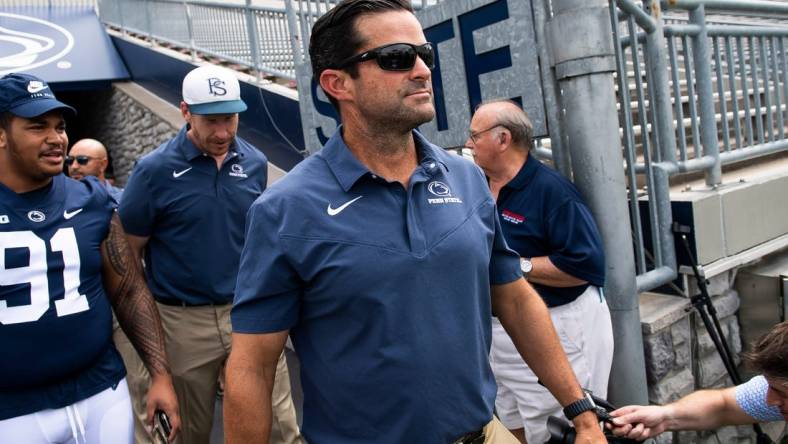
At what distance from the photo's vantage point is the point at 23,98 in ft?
8.15

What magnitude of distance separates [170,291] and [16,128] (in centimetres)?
144

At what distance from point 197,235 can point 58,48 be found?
449 inches

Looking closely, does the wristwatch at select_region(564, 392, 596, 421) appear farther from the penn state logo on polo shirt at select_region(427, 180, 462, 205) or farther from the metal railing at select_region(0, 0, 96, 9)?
the metal railing at select_region(0, 0, 96, 9)

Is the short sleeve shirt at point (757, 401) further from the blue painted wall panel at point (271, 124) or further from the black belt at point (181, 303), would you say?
the blue painted wall panel at point (271, 124)

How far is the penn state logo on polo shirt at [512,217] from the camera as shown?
3035 mm

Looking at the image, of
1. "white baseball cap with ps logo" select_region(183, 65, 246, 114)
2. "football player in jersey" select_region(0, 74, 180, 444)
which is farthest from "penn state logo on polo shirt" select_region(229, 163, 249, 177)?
"football player in jersey" select_region(0, 74, 180, 444)

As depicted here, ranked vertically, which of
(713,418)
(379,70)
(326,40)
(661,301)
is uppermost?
(326,40)

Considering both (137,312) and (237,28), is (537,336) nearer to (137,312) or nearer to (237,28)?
(137,312)

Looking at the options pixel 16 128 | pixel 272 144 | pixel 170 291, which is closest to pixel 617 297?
pixel 170 291

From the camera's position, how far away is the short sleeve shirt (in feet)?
8.09

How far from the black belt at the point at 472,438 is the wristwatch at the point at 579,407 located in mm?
387

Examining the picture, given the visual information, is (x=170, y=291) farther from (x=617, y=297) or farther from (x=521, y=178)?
(x=617, y=297)

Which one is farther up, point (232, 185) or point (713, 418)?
point (232, 185)

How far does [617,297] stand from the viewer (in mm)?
3146
